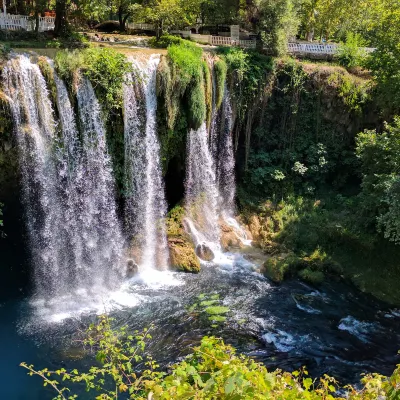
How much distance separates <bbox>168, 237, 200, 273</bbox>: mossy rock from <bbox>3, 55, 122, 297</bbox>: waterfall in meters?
2.09

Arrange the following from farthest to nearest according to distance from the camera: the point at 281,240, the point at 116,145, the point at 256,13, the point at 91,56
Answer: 1. the point at 256,13
2. the point at 281,240
3. the point at 116,145
4. the point at 91,56

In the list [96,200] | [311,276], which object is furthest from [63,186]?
[311,276]

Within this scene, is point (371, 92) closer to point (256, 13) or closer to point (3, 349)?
point (256, 13)

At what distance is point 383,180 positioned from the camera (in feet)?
51.4

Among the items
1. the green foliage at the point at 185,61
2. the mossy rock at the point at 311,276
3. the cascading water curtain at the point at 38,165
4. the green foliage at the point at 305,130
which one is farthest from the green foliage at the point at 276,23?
the cascading water curtain at the point at 38,165

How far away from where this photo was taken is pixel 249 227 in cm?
1958

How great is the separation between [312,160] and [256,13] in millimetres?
9466

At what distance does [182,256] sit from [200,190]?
12.3ft

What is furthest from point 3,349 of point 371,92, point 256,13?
point 256,13

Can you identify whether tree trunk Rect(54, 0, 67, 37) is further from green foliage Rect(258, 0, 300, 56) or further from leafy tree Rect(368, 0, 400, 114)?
leafy tree Rect(368, 0, 400, 114)

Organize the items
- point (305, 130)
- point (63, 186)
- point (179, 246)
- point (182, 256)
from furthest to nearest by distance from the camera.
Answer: point (305, 130) → point (179, 246) → point (182, 256) → point (63, 186)

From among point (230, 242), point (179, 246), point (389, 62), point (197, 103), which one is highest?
point (389, 62)

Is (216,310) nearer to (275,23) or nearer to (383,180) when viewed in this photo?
(383,180)

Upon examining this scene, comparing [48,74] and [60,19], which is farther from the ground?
[60,19]
